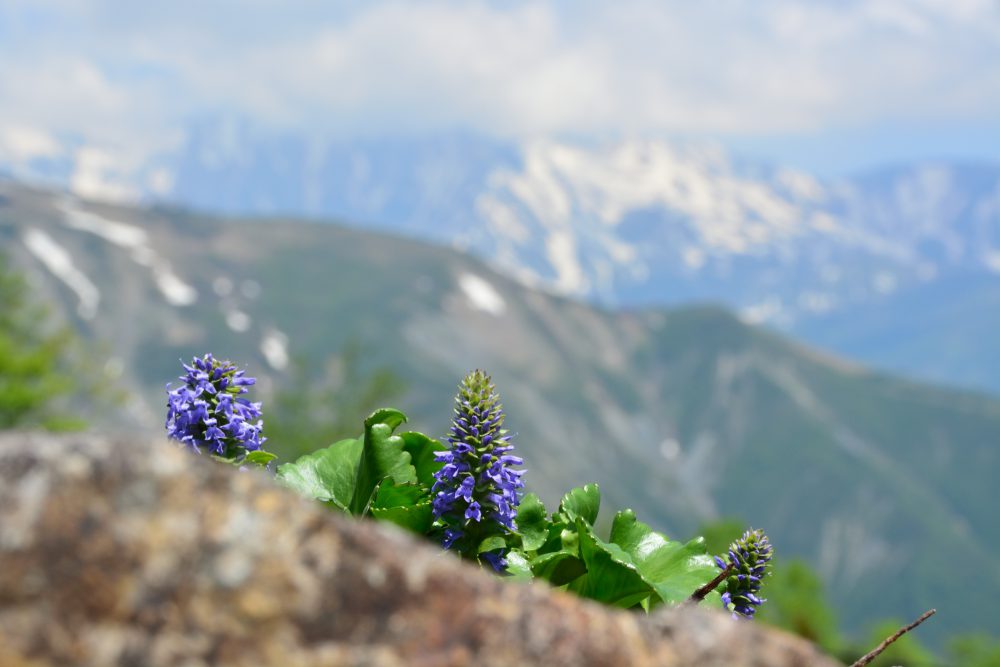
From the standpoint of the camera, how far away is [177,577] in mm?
2320

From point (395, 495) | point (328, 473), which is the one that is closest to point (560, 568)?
point (395, 495)

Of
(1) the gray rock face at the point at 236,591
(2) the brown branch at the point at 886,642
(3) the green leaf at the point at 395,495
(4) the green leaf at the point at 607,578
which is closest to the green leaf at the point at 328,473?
(3) the green leaf at the point at 395,495

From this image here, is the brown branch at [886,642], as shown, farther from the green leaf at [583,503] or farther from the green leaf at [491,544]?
the green leaf at [491,544]

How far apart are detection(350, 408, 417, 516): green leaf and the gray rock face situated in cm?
188

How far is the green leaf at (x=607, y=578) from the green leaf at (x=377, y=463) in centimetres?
91

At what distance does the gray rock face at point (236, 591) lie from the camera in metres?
2.23

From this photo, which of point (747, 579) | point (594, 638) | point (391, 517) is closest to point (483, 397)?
point (391, 517)

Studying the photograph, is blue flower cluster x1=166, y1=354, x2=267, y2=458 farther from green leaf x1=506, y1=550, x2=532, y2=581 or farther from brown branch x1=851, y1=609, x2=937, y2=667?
brown branch x1=851, y1=609, x2=937, y2=667

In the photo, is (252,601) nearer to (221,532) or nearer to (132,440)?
(221,532)

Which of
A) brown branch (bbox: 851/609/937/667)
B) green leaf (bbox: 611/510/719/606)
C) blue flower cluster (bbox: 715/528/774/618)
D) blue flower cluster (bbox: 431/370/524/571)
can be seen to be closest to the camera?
brown branch (bbox: 851/609/937/667)

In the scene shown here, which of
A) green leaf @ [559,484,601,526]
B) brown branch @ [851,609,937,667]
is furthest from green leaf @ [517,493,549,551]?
brown branch @ [851,609,937,667]

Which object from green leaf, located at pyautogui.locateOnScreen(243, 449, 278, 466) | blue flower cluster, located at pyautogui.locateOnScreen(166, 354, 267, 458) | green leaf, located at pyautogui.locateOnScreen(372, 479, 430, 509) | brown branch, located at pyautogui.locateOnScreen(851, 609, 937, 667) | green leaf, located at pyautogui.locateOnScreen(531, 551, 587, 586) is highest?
blue flower cluster, located at pyautogui.locateOnScreen(166, 354, 267, 458)

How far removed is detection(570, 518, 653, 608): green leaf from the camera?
3840mm

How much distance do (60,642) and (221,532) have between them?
0.40m
